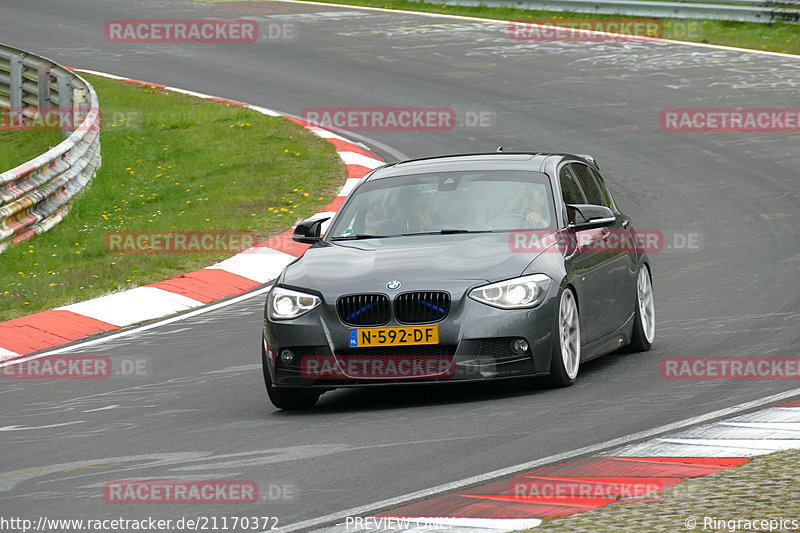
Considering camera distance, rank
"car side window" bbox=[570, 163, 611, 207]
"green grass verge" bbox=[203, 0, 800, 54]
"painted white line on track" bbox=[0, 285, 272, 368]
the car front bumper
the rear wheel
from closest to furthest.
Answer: the car front bumper, the rear wheel, "car side window" bbox=[570, 163, 611, 207], "painted white line on track" bbox=[0, 285, 272, 368], "green grass verge" bbox=[203, 0, 800, 54]

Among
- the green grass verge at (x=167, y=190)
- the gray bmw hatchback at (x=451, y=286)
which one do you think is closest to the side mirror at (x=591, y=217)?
the gray bmw hatchback at (x=451, y=286)

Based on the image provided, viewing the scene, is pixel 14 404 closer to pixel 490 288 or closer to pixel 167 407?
pixel 167 407

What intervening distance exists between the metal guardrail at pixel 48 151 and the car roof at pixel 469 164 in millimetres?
6180

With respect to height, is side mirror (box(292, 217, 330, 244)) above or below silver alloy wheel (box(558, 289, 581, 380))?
above

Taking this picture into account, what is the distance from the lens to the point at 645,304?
32.0 ft

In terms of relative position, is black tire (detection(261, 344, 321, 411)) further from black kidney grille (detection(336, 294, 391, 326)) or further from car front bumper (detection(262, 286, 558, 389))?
black kidney grille (detection(336, 294, 391, 326))

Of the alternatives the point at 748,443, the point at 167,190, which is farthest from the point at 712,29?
the point at 748,443

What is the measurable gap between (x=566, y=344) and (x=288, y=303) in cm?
168

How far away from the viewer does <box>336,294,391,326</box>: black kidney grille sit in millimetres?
7684

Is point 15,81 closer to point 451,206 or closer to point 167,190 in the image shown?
point 167,190

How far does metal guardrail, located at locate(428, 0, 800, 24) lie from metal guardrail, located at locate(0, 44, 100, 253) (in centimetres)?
1208

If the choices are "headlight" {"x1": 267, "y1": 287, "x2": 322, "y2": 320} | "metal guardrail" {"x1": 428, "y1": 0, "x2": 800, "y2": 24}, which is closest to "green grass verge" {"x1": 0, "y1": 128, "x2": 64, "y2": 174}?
"headlight" {"x1": 267, "y1": 287, "x2": 322, "y2": 320}

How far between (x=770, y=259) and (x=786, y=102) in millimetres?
8421

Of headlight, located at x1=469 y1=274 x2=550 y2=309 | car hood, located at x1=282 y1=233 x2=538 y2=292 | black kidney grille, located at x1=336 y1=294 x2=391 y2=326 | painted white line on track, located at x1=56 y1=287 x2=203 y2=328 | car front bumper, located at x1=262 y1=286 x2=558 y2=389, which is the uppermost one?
car hood, located at x1=282 y1=233 x2=538 y2=292
